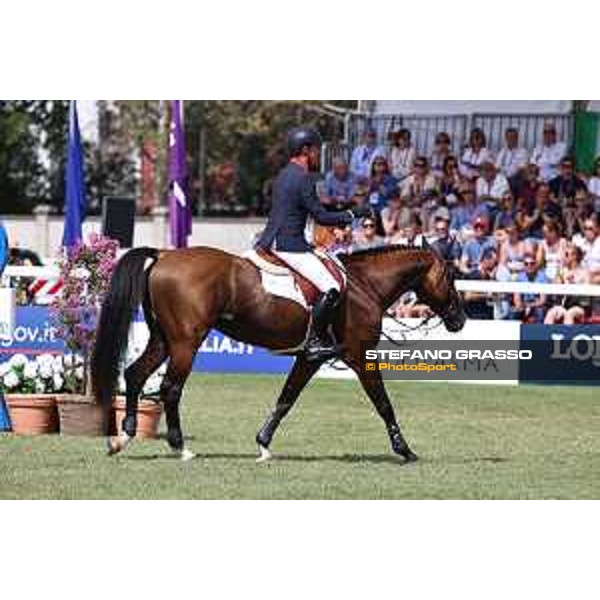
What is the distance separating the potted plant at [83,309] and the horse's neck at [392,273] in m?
2.25

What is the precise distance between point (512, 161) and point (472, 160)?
1.91 ft

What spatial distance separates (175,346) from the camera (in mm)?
12992

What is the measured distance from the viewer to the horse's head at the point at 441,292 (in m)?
14.1

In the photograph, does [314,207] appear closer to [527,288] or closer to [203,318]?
[203,318]

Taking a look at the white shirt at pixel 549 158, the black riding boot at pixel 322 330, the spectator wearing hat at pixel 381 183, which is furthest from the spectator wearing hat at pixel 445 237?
the black riding boot at pixel 322 330

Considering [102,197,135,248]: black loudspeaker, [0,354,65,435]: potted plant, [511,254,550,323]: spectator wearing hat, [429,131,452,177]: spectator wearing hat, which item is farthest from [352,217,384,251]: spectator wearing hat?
[0,354,65,435]: potted plant

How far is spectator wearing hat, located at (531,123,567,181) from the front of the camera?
78.3 ft

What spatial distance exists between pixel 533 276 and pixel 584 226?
95 centimetres

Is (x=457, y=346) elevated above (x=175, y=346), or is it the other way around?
(x=175, y=346)

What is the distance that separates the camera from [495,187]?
23953 millimetres

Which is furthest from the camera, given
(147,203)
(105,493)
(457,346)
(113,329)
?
(147,203)

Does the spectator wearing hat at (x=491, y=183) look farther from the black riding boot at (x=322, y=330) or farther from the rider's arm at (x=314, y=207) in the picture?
the rider's arm at (x=314, y=207)

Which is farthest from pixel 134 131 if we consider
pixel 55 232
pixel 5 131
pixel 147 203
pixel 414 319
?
pixel 414 319

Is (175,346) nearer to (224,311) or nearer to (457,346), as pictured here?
(224,311)
